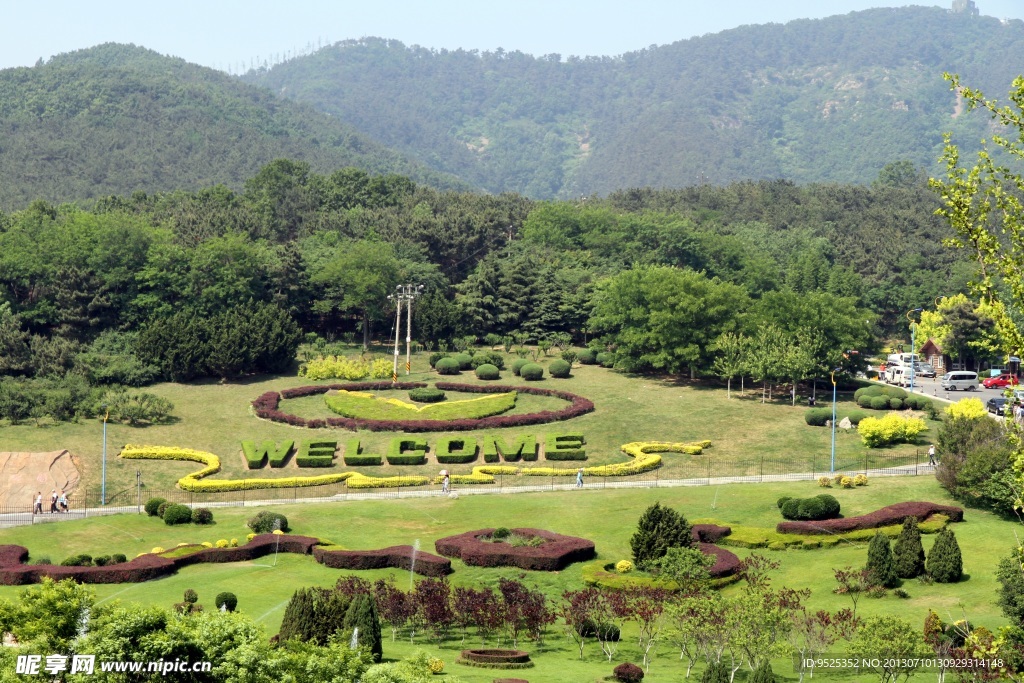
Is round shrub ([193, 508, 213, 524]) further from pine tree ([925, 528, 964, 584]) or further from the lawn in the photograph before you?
pine tree ([925, 528, 964, 584])

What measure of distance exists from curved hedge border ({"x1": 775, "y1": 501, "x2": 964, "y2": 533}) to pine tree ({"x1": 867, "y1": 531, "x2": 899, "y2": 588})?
6.07m

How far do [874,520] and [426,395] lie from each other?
3707cm

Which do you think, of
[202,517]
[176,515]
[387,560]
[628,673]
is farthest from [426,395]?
[628,673]

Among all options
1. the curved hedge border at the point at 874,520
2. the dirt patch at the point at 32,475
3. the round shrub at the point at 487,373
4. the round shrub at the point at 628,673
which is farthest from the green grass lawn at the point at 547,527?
the round shrub at the point at 487,373

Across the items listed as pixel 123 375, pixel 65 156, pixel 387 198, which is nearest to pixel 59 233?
pixel 123 375

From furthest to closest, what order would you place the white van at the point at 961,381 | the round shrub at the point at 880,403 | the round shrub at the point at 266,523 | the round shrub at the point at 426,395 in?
1. the white van at the point at 961,381
2. the round shrub at the point at 426,395
3. the round shrub at the point at 880,403
4. the round shrub at the point at 266,523

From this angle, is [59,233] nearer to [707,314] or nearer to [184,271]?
[184,271]

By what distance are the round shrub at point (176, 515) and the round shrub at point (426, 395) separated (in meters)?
28.0

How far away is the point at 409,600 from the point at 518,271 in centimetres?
6416

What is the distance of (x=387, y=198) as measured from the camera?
149 meters

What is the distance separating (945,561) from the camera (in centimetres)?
4641

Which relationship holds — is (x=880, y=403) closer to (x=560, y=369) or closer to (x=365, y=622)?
(x=560, y=369)

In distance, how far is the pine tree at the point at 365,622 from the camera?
35.7 meters

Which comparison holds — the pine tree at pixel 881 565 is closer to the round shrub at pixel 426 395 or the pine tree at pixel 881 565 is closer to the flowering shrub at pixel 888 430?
the flowering shrub at pixel 888 430
